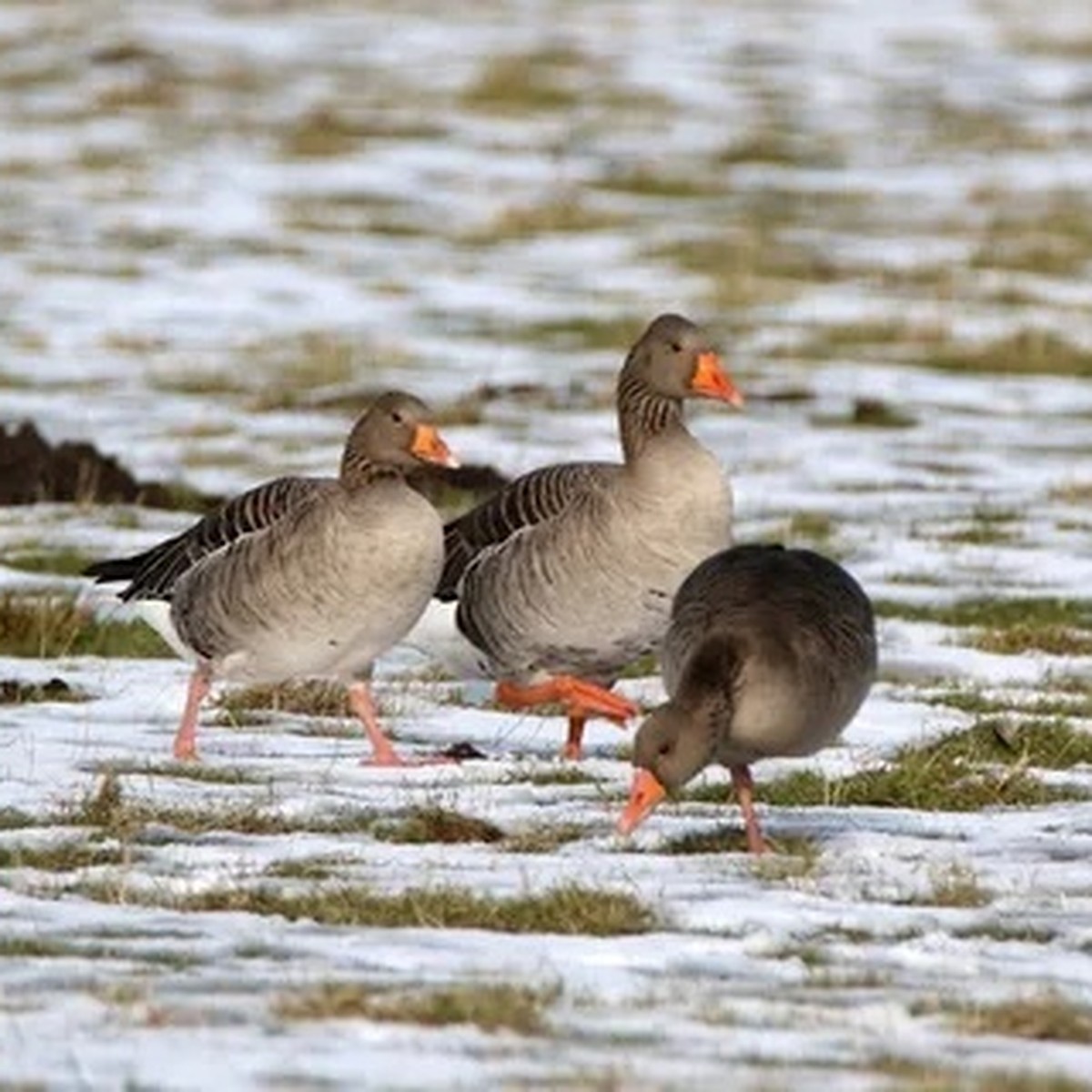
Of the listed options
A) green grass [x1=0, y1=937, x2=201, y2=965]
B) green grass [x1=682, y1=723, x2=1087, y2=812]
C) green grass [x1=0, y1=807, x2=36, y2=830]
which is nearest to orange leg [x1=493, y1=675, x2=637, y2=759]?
green grass [x1=682, y1=723, x2=1087, y2=812]

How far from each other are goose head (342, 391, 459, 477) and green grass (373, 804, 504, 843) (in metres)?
2.01

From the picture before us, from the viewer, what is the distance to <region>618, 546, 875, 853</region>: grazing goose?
33.9 ft

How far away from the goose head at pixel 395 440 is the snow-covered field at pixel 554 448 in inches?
46.0

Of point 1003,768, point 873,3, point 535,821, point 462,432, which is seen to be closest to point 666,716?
point 535,821

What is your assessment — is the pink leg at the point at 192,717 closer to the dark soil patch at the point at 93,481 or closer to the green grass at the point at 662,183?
the dark soil patch at the point at 93,481

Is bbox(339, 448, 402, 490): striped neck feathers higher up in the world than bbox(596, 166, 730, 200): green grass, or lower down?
lower down

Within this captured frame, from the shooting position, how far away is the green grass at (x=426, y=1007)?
804cm

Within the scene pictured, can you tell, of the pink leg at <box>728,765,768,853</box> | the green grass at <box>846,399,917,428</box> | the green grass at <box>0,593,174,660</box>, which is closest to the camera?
the pink leg at <box>728,765,768,853</box>

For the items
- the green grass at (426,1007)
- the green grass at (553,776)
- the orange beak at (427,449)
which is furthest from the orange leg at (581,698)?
the green grass at (426,1007)

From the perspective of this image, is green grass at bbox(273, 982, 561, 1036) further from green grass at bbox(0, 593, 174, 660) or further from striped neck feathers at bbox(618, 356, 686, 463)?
green grass at bbox(0, 593, 174, 660)

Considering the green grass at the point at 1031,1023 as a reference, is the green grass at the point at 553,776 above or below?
below

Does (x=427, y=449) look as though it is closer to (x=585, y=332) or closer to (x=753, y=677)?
(x=753, y=677)

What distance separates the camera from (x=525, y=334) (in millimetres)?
29406

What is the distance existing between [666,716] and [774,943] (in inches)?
52.3
